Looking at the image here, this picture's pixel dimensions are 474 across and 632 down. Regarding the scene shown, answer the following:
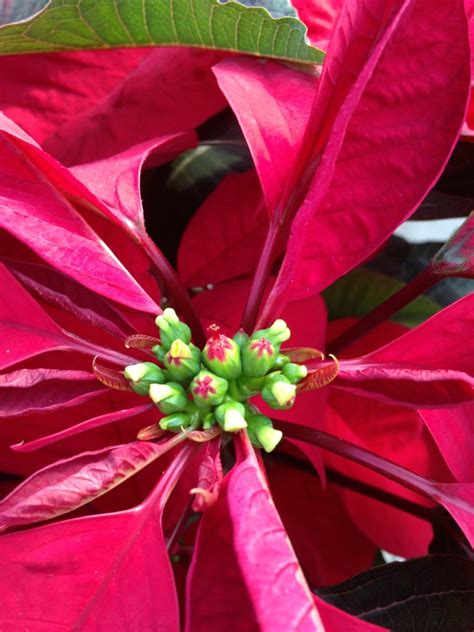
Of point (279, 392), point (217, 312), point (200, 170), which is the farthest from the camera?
point (200, 170)

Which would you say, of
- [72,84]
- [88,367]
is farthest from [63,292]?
[72,84]

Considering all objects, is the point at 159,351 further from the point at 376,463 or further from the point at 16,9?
the point at 16,9

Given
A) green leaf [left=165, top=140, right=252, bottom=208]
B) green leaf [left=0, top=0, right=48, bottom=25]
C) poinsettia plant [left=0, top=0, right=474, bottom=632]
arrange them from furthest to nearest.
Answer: green leaf [left=165, top=140, right=252, bottom=208], green leaf [left=0, top=0, right=48, bottom=25], poinsettia plant [left=0, top=0, right=474, bottom=632]

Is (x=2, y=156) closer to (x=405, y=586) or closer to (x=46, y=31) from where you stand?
(x=46, y=31)

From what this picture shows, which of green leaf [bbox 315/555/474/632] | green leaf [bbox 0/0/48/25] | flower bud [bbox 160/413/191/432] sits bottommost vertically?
green leaf [bbox 315/555/474/632]

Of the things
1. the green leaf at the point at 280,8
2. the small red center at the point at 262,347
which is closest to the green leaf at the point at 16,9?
the green leaf at the point at 280,8

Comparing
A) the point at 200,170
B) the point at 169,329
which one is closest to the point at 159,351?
the point at 169,329

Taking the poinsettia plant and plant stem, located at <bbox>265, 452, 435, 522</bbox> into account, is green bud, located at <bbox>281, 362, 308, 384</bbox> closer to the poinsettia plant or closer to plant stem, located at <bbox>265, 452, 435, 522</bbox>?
the poinsettia plant

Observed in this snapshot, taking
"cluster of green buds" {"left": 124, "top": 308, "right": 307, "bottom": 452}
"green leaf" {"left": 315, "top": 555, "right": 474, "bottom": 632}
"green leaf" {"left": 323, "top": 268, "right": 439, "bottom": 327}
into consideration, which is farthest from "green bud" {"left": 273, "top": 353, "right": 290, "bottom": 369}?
"green leaf" {"left": 323, "top": 268, "right": 439, "bottom": 327}
